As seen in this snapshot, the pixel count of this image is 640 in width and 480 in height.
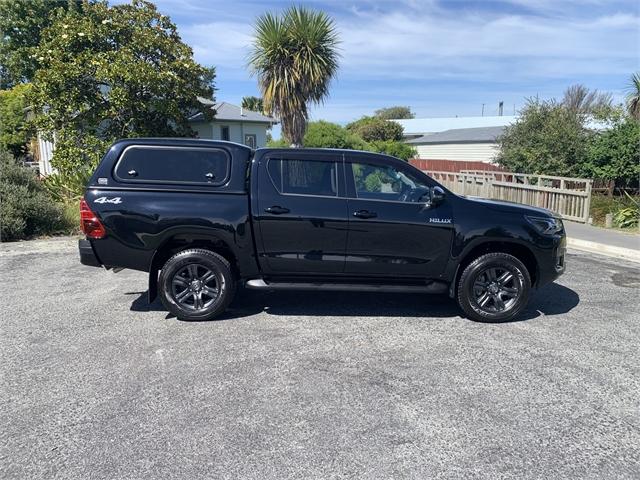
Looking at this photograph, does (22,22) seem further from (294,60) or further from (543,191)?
(543,191)

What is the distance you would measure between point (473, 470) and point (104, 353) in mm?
3343

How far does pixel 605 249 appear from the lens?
32.7 ft

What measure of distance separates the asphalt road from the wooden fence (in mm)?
7277

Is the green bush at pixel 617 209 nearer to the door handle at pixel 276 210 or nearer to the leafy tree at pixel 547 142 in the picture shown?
the leafy tree at pixel 547 142

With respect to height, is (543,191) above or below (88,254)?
above

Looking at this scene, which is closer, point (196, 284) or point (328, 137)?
point (196, 284)

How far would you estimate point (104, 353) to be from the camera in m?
4.61

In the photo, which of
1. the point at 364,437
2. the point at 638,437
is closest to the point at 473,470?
the point at 364,437

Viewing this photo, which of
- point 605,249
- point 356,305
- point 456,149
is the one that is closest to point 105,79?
point 356,305

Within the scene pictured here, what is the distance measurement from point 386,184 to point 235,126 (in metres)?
21.7

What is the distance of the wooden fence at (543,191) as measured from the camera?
42.3ft

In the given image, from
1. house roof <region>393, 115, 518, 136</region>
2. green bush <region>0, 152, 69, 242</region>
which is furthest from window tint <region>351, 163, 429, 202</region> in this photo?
house roof <region>393, 115, 518, 136</region>

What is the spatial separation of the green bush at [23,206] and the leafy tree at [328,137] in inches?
745

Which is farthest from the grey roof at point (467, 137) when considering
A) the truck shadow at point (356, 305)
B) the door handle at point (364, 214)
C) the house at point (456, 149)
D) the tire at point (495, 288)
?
the door handle at point (364, 214)
